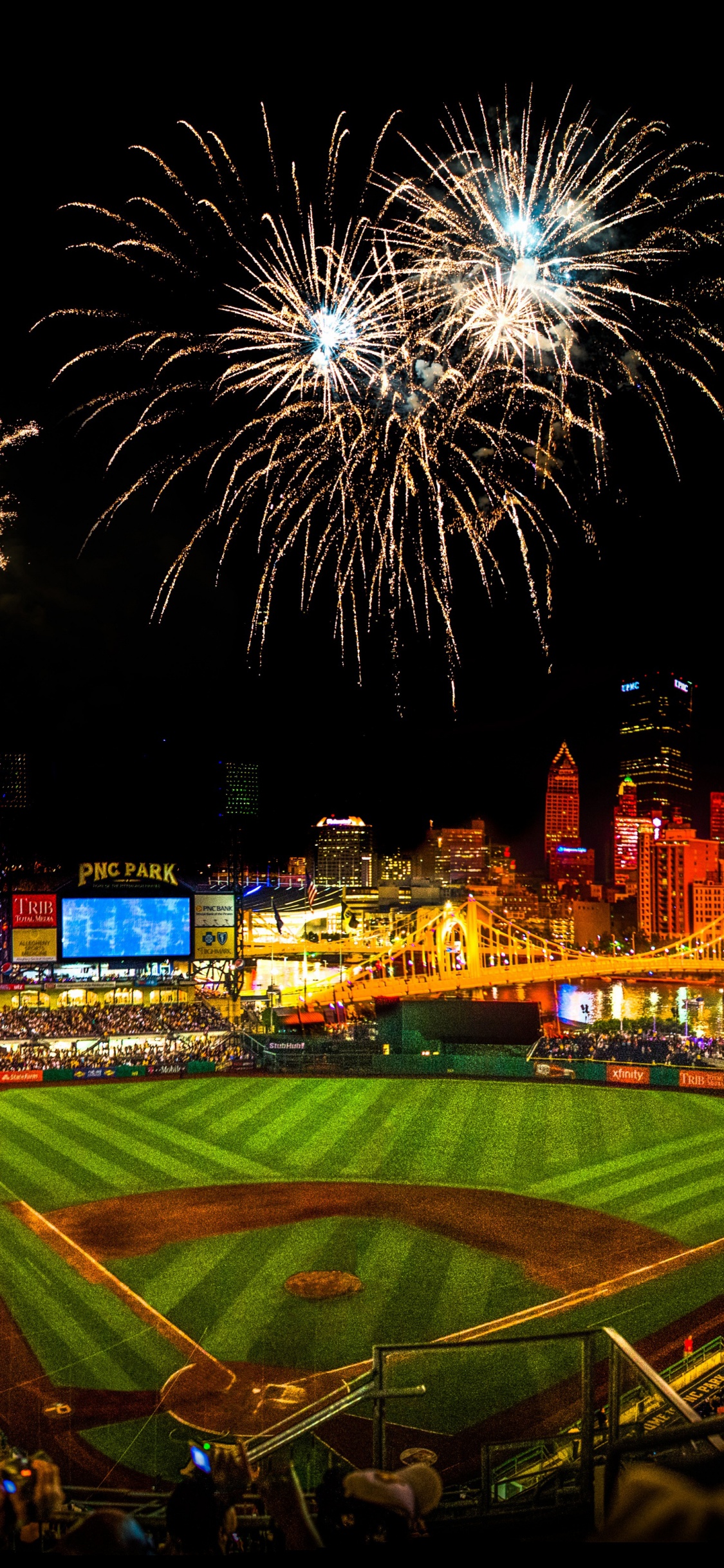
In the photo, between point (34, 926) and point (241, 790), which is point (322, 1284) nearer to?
point (34, 926)

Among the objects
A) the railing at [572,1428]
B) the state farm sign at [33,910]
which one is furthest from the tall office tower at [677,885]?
the railing at [572,1428]

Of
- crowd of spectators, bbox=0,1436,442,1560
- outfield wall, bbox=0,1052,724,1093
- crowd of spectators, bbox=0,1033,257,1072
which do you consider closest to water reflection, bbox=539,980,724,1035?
outfield wall, bbox=0,1052,724,1093

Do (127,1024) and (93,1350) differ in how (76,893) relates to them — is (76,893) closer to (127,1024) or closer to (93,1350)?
(127,1024)

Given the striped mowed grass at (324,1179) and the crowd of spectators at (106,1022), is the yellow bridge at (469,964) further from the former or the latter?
the striped mowed grass at (324,1179)

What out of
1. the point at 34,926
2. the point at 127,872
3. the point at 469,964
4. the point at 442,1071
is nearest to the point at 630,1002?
the point at 469,964

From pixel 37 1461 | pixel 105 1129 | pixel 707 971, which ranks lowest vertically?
pixel 707 971

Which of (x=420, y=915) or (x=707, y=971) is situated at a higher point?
(x=420, y=915)

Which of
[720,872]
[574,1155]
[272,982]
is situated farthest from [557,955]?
[574,1155]
